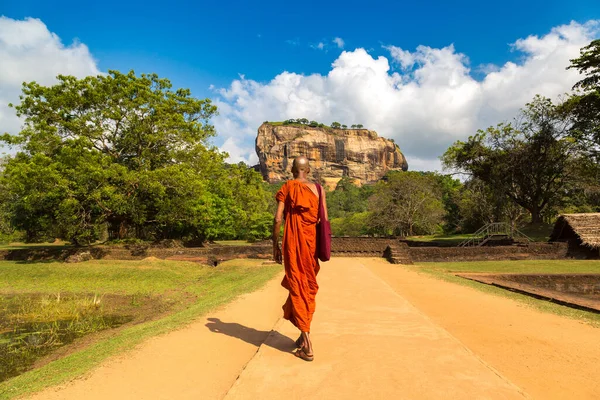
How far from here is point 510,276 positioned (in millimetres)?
10266

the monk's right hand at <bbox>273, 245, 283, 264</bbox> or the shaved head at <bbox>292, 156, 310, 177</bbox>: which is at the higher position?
the shaved head at <bbox>292, 156, 310, 177</bbox>

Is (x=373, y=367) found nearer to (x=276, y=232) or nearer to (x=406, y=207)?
(x=276, y=232)

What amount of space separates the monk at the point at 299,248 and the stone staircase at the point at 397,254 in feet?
41.1

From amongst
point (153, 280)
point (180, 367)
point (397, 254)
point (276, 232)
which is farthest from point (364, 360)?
point (397, 254)

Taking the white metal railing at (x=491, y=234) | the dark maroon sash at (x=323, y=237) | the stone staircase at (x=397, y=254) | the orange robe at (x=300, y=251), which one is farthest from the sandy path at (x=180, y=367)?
the white metal railing at (x=491, y=234)

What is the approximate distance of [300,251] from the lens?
3420 mm

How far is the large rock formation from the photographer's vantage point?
4872 inches

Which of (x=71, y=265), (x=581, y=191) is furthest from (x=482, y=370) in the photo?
(x=581, y=191)

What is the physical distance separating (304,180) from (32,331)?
5284 mm

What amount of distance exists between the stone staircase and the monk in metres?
12.5

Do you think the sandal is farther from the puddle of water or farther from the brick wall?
the brick wall

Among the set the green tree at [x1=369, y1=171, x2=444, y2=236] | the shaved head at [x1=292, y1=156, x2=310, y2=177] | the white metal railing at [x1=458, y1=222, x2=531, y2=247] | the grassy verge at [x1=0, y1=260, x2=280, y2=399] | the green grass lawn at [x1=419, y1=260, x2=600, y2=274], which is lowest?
the grassy verge at [x1=0, y1=260, x2=280, y2=399]

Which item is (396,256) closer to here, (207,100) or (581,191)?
(207,100)

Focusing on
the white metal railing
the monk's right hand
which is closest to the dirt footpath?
the monk's right hand
